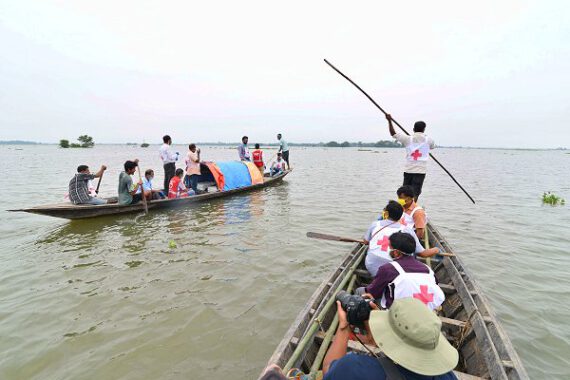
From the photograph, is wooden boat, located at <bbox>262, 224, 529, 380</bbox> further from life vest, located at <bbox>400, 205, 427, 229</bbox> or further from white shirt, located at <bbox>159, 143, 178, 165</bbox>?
white shirt, located at <bbox>159, 143, 178, 165</bbox>

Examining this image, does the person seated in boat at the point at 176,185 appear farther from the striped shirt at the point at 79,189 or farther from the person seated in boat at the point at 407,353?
the person seated in boat at the point at 407,353

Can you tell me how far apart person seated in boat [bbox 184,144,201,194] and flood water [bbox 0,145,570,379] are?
176cm

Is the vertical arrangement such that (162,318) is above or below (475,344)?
below

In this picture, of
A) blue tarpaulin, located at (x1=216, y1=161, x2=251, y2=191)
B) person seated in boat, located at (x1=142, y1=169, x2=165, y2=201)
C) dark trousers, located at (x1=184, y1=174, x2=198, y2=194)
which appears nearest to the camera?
person seated in boat, located at (x1=142, y1=169, x2=165, y2=201)

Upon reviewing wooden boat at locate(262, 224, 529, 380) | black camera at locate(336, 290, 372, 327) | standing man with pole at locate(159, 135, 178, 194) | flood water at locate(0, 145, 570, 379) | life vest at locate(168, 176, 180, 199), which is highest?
standing man with pole at locate(159, 135, 178, 194)

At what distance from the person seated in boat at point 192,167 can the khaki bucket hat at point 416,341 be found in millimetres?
11076

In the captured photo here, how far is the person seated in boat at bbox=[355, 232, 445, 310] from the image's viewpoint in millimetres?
2863

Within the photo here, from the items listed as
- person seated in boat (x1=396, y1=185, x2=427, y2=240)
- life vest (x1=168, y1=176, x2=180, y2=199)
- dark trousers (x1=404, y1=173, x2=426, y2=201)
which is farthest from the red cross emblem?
life vest (x1=168, y1=176, x2=180, y2=199)

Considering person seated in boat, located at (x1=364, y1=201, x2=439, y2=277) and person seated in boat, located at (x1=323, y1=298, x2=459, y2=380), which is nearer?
person seated in boat, located at (x1=323, y1=298, x2=459, y2=380)

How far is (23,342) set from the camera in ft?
13.2

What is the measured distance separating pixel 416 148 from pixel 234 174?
932 cm

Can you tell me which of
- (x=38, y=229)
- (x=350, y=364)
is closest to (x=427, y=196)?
(x=350, y=364)

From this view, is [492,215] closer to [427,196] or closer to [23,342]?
[427,196]

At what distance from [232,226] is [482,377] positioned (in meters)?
7.42
